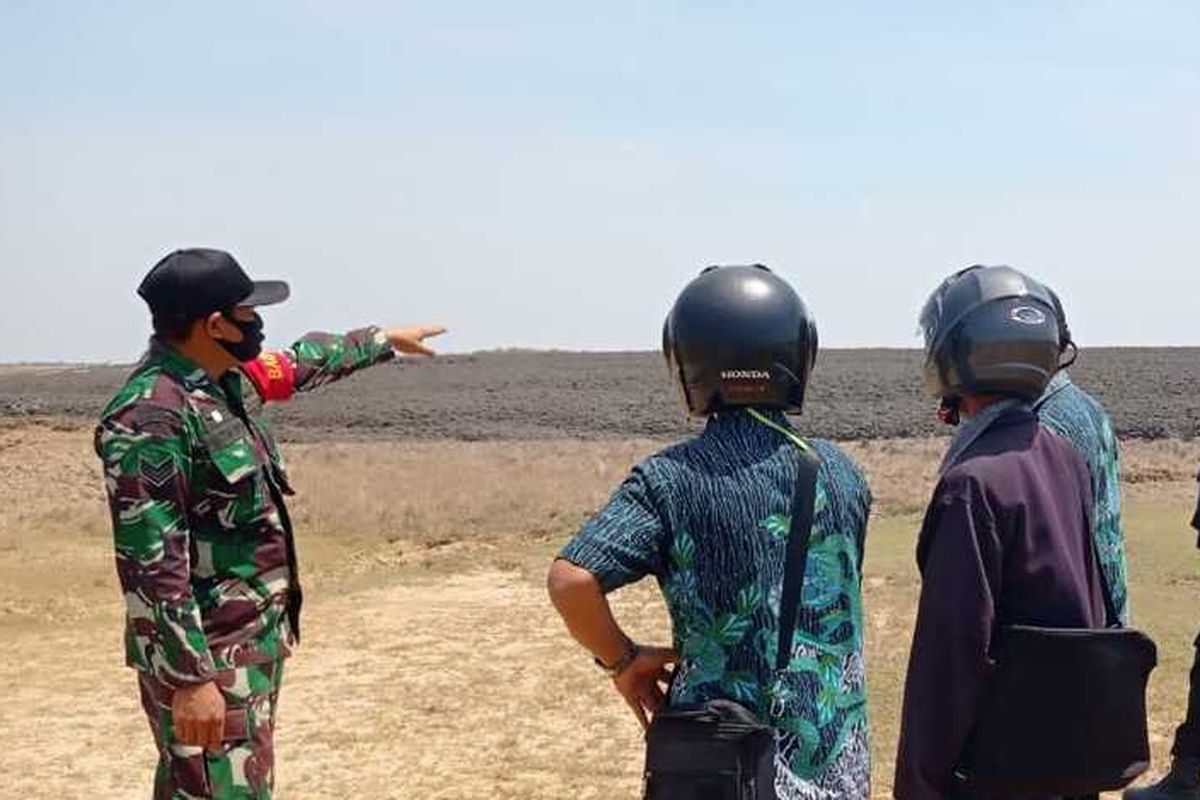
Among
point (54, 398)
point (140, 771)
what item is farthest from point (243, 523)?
point (54, 398)

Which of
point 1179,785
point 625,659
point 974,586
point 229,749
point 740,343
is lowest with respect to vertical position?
point 1179,785

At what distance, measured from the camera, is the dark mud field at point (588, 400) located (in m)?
39.1

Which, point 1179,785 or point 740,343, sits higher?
point 740,343

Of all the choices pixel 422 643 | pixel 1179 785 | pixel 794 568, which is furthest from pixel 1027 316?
pixel 422 643

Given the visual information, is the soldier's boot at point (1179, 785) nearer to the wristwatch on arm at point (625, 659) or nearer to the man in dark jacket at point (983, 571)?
the man in dark jacket at point (983, 571)

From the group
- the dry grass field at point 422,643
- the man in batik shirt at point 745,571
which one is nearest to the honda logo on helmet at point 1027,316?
the man in batik shirt at point 745,571

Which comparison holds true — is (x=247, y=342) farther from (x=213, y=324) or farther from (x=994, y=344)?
(x=994, y=344)

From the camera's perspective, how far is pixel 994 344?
350 cm

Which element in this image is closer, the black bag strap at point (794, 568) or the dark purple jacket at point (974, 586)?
the black bag strap at point (794, 568)

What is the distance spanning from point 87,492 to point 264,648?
1977cm

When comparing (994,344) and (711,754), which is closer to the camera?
(711,754)

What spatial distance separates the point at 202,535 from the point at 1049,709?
7.19 ft

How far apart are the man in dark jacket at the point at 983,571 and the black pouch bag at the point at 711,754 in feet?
1.34

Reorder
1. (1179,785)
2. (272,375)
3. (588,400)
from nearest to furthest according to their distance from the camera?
(272,375) < (1179,785) < (588,400)
